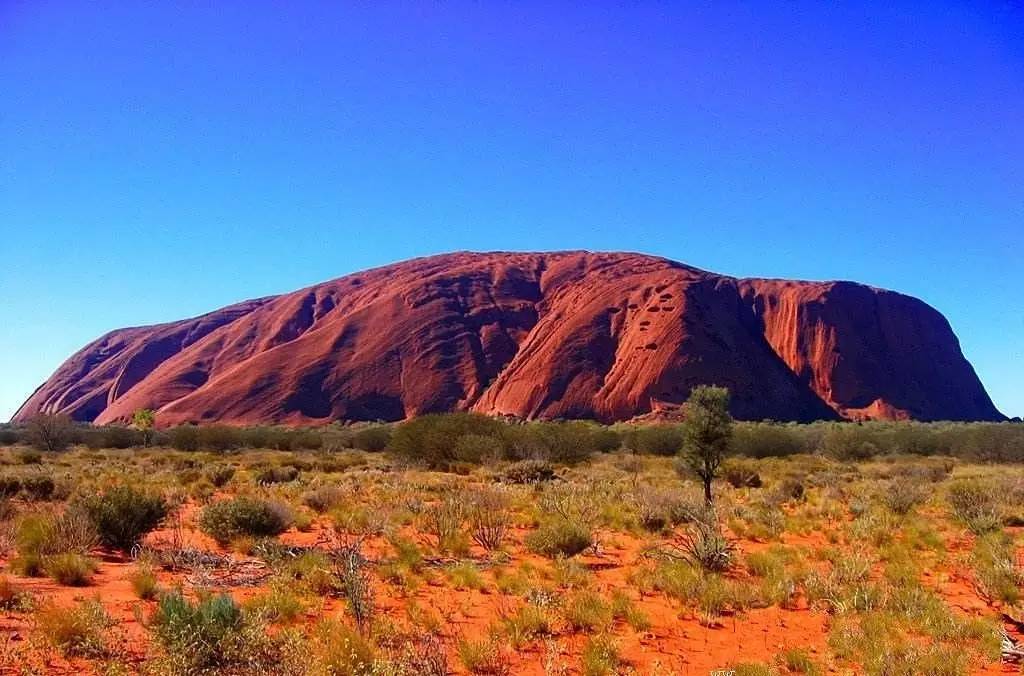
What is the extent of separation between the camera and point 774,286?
92312 mm

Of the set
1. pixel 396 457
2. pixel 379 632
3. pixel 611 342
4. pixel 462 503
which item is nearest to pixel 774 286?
pixel 611 342

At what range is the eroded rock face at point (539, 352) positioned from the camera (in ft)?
232

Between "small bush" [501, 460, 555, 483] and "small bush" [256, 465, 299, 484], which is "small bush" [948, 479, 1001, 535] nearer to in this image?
"small bush" [501, 460, 555, 483]

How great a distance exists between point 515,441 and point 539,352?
1608 inches

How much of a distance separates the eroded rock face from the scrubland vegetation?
52.2 meters

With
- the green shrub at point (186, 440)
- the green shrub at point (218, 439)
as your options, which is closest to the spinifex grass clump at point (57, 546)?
the green shrub at point (218, 439)

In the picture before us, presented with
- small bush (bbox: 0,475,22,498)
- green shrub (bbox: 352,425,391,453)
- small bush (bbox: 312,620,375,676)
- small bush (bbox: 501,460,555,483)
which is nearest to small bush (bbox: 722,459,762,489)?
small bush (bbox: 501,460,555,483)

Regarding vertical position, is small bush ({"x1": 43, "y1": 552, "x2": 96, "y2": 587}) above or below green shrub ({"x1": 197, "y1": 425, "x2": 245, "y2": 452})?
above

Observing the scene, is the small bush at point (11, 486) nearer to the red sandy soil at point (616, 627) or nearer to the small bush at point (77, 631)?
the red sandy soil at point (616, 627)

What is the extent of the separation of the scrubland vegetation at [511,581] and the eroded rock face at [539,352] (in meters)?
52.2

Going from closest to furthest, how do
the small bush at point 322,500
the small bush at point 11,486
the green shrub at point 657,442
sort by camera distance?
the small bush at point 322,500 < the small bush at point 11,486 < the green shrub at point 657,442

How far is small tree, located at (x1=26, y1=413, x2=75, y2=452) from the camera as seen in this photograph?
137 feet

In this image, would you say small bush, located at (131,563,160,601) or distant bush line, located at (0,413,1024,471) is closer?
small bush, located at (131,563,160,601)

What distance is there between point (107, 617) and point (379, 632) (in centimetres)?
264
